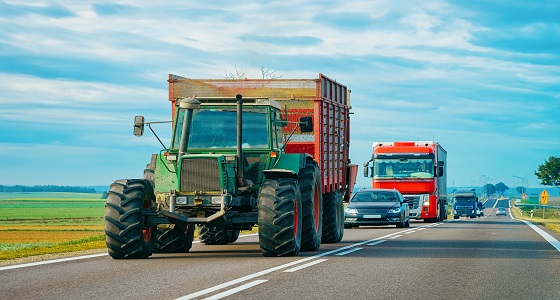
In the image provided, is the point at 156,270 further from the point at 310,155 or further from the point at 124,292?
the point at 310,155

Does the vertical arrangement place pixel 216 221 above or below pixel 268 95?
below

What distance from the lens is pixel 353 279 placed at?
12367mm

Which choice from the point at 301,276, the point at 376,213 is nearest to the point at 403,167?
the point at 376,213

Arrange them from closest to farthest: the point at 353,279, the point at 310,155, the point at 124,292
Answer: the point at 124,292
the point at 353,279
the point at 310,155

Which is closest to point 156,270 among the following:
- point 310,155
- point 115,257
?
point 115,257

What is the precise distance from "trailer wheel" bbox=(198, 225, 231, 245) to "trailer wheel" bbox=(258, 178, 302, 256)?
540 cm

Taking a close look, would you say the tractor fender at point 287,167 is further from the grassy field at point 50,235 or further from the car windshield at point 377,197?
the car windshield at point 377,197

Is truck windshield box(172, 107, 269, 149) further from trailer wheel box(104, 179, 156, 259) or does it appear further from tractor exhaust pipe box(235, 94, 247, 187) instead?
→ trailer wheel box(104, 179, 156, 259)

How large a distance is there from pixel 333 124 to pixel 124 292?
1258 cm

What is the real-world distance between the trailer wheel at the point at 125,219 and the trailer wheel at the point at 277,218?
2.01m

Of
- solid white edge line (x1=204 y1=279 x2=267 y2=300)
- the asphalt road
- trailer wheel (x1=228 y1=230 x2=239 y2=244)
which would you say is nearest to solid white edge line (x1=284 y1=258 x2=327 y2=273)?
the asphalt road

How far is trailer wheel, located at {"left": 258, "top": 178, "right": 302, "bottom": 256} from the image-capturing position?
16078 millimetres

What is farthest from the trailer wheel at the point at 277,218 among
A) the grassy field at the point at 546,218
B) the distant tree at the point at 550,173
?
the distant tree at the point at 550,173

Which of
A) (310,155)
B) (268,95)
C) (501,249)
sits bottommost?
(501,249)
